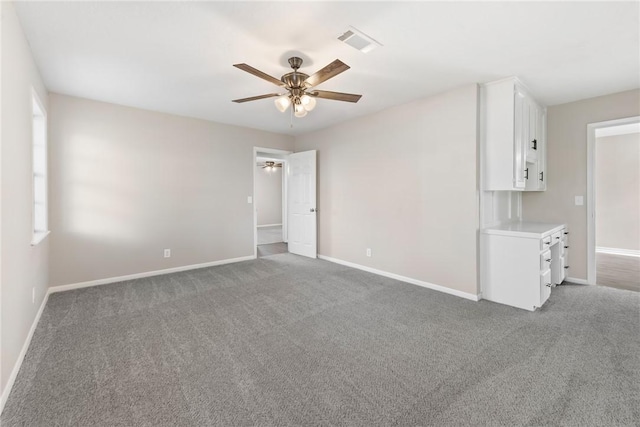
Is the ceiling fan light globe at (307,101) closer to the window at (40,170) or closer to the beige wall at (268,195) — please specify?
the window at (40,170)

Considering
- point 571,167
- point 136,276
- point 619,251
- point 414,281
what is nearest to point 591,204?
point 571,167

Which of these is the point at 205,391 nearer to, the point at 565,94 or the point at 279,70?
the point at 279,70

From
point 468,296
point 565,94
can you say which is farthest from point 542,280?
point 565,94

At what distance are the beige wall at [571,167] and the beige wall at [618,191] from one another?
8.51 ft

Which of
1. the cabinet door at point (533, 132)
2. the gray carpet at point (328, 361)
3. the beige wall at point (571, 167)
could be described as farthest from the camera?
the beige wall at point (571, 167)

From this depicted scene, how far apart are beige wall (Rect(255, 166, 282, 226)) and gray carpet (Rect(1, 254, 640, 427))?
726cm

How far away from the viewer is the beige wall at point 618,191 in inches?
216

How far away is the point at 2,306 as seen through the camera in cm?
171

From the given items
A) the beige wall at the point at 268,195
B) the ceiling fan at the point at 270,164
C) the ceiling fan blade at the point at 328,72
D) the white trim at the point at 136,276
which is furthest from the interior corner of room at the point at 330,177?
the beige wall at the point at 268,195

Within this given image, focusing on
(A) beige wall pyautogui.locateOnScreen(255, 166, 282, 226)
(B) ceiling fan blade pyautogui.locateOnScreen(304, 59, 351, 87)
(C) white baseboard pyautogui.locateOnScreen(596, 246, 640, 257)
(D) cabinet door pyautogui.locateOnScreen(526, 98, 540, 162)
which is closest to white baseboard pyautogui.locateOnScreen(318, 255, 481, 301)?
(D) cabinet door pyautogui.locateOnScreen(526, 98, 540, 162)

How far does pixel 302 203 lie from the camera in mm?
5742

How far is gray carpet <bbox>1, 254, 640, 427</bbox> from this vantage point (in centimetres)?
159

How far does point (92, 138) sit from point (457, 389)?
4.94 meters

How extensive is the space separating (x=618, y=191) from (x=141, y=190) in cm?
891
